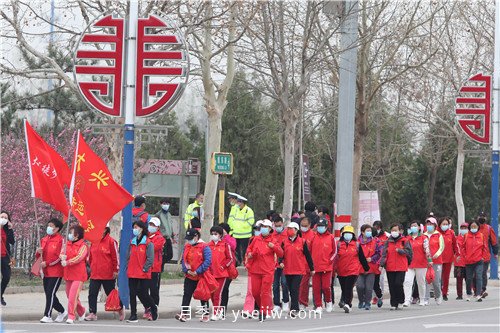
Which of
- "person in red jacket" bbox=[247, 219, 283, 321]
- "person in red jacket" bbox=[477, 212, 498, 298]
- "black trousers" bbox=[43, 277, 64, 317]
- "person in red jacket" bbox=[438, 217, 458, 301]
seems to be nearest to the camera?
"black trousers" bbox=[43, 277, 64, 317]

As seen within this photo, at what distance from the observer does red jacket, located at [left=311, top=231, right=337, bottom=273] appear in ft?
71.2

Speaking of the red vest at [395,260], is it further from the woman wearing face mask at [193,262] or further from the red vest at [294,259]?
the woman wearing face mask at [193,262]

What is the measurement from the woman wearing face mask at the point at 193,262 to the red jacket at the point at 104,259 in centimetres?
113

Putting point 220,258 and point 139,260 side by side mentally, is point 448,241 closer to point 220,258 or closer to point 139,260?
point 220,258

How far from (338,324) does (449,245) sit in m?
8.34

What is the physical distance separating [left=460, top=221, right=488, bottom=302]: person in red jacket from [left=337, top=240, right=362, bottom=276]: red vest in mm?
5167

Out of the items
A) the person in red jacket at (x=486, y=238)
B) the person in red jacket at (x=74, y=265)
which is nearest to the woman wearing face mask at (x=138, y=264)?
the person in red jacket at (x=74, y=265)

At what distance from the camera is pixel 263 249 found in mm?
20188

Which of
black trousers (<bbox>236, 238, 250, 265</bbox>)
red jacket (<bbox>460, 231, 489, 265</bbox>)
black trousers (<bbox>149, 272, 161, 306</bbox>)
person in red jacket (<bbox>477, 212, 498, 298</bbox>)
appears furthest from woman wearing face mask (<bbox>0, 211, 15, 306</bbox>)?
person in red jacket (<bbox>477, 212, 498, 298</bbox>)

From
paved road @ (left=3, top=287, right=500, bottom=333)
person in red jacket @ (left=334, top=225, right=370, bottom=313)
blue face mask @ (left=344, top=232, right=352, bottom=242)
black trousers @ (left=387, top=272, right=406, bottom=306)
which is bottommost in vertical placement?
paved road @ (left=3, top=287, right=500, bottom=333)

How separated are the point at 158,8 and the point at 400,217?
44.8 meters

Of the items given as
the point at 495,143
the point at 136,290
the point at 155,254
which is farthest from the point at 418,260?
the point at 495,143

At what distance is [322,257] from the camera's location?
71.2 ft

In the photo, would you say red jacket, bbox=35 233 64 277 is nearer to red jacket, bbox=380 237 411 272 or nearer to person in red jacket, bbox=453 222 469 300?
red jacket, bbox=380 237 411 272
